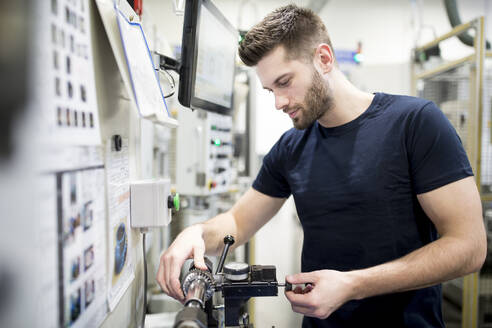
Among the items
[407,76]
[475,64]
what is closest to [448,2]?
[407,76]

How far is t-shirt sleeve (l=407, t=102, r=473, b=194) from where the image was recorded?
2.76ft

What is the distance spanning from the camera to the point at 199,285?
1.96ft

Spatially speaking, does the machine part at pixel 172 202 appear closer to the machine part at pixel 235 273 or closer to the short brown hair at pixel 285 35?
the machine part at pixel 235 273

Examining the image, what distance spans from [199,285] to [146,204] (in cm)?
30

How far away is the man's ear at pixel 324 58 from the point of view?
1.03 m

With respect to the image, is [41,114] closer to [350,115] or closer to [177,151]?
[350,115]

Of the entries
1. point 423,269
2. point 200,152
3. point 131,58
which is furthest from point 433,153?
point 200,152

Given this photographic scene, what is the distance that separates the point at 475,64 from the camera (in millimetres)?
2004

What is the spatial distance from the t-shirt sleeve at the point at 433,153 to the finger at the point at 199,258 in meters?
0.62

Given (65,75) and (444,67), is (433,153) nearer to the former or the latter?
(65,75)

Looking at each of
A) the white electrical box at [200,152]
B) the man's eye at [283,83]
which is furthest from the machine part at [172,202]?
the white electrical box at [200,152]

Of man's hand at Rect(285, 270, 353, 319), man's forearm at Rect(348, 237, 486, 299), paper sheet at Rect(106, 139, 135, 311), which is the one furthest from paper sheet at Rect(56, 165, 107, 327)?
man's forearm at Rect(348, 237, 486, 299)

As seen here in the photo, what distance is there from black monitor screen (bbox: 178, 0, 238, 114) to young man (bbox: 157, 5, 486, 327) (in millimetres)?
145

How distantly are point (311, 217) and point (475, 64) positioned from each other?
172cm
